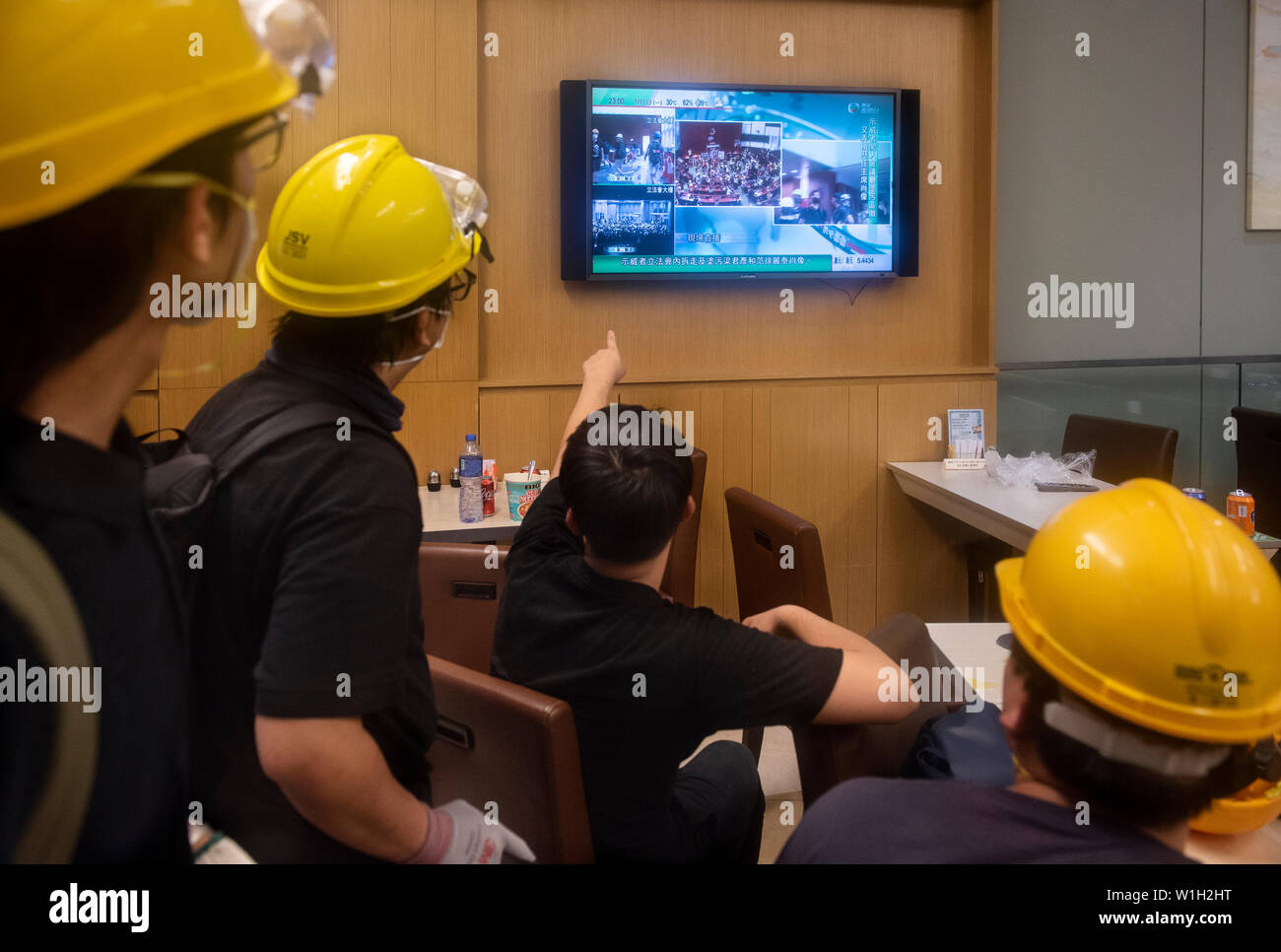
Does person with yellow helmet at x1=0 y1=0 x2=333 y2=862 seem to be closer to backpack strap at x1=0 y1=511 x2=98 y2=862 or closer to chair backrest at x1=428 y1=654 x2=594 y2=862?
backpack strap at x1=0 y1=511 x2=98 y2=862

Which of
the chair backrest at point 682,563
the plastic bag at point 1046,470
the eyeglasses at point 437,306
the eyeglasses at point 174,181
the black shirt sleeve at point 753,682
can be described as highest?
the eyeglasses at point 174,181

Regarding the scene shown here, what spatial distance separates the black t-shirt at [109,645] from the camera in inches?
17.3

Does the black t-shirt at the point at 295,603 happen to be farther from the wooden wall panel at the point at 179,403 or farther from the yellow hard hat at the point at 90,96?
the wooden wall panel at the point at 179,403

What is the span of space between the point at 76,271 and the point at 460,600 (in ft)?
4.73

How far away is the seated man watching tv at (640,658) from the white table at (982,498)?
1304 millimetres

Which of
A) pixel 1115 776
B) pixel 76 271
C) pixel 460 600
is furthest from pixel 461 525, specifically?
pixel 76 271

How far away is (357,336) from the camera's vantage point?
81 cm

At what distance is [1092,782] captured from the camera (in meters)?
0.73

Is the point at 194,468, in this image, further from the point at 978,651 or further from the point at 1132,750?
the point at 978,651

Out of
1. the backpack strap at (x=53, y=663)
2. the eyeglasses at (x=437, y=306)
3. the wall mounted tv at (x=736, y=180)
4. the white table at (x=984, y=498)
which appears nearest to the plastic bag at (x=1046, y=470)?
the white table at (x=984, y=498)

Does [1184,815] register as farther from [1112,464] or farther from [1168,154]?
[1168,154]

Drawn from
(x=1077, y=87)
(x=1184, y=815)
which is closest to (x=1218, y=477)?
(x=1077, y=87)

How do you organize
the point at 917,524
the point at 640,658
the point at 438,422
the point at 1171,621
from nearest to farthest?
the point at 1171,621 → the point at 640,658 → the point at 438,422 → the point at 917,524
